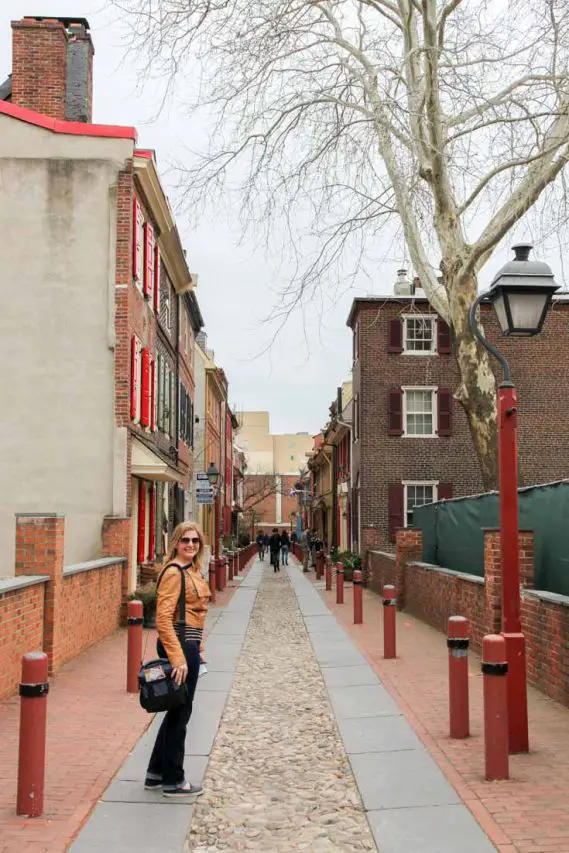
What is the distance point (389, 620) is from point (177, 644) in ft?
20.9

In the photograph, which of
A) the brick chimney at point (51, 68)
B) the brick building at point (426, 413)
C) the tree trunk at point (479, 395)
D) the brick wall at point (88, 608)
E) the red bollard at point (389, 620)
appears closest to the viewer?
the brick wall at point (88, 608)

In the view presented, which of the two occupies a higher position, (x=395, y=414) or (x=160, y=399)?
(x=395, y=414)

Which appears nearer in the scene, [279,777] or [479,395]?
[279,777]

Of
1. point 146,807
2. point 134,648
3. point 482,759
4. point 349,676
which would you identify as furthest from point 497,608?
point 146,807

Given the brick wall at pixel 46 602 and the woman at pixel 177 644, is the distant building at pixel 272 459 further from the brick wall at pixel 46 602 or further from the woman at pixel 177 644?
the woman at pixel 177 644

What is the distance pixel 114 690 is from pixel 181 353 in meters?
19.9

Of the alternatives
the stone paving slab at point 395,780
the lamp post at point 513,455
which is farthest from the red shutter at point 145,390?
the lamp post at point 513,455

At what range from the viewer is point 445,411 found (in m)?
32.1

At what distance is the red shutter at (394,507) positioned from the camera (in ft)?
103

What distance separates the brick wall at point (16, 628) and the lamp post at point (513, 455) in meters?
4.62

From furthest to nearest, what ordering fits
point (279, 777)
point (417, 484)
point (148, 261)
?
point (417, 484) < point (148, 261) < point (279, 777)

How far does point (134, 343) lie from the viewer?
17672mm

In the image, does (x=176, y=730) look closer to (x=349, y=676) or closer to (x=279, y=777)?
(x=279, y=777)

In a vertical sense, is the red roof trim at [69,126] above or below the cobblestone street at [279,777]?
above
